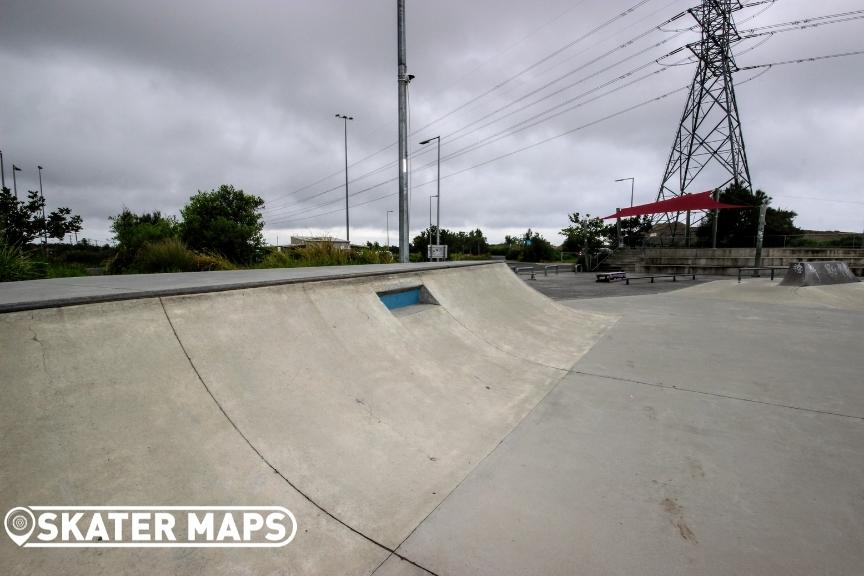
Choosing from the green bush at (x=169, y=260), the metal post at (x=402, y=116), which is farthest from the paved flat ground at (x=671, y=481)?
the green bush at (x=169, y=260)

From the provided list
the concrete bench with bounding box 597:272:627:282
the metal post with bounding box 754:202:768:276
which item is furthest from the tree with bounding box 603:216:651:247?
the concrete bench with bounding box 597:272:627:282

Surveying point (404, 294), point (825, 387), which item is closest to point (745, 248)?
point (825, 387)

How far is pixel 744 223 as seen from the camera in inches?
976

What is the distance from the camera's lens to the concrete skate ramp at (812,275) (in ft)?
41.6

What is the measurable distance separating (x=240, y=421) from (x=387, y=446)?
3.05ft

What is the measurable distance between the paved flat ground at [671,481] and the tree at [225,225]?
10462 millimetres

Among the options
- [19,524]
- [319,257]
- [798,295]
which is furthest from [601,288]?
[19,524]

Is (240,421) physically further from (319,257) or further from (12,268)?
(319,257)

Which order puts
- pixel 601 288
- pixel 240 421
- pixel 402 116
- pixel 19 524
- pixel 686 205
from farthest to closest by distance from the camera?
1. pixel 686 205
2. pixel 601 288
3. pixel 402 116
4. pixel 240 421
5. pixel 19 524

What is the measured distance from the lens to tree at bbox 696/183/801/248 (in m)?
24.3

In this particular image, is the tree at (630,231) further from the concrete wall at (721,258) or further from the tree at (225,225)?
the tree at (225,225)

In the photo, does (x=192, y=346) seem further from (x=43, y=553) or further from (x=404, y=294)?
(x=404, y=294)

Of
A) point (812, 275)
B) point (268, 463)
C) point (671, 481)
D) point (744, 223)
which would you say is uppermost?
point (744, 223)

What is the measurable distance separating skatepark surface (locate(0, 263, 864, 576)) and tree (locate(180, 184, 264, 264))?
8.87 metres
